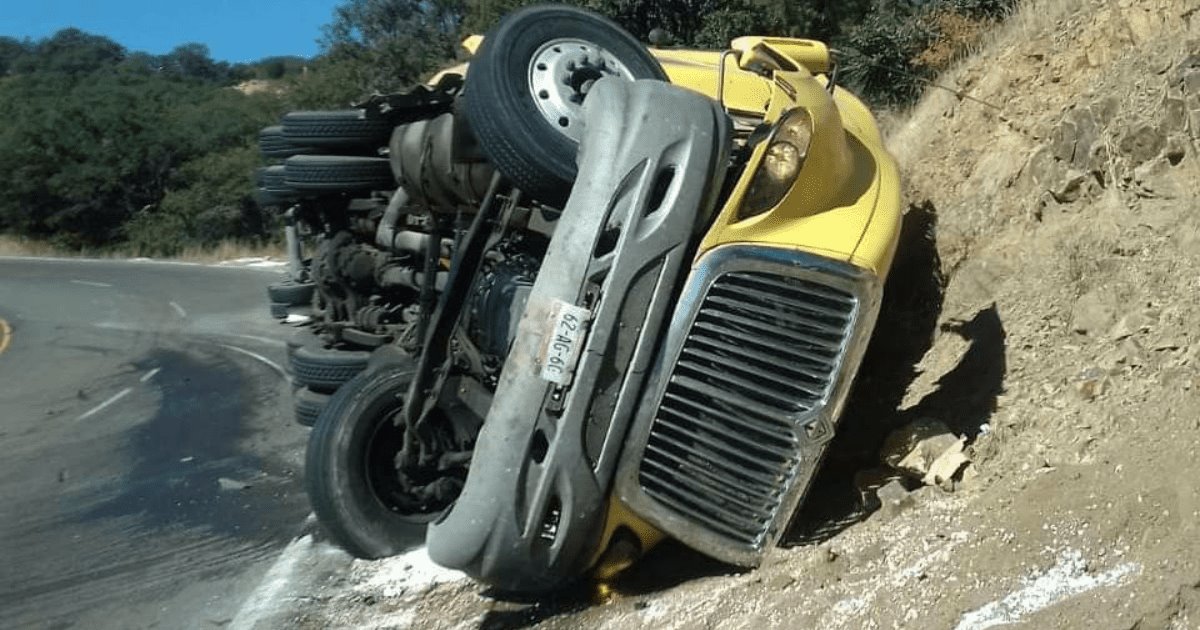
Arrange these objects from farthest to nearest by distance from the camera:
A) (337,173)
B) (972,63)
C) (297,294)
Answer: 1. (297,294)
2. (972,63)
3. (337,173)

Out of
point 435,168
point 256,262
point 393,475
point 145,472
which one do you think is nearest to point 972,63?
point 435,168

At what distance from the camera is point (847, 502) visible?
15.9ft

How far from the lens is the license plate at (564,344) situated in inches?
162

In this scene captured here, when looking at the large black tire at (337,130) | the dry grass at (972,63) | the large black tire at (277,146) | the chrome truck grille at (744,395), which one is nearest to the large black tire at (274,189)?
the large black tire at (277,146)

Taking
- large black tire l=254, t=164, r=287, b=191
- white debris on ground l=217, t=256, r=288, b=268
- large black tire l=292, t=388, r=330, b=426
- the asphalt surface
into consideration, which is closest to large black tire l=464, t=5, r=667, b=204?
the asphalt surface

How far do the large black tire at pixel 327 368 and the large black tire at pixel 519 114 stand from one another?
282cm

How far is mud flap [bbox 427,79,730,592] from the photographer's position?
4.12 m

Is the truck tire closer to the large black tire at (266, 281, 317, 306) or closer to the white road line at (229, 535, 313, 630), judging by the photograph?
the white road line at (229, 535, 313, 630)

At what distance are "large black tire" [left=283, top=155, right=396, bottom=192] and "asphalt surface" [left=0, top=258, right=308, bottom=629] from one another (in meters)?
1.85

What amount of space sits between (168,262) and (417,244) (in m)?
30.0

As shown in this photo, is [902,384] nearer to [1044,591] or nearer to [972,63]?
[1044,591]

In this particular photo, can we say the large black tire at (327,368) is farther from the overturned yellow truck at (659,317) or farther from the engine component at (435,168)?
the overturned yellow truck at (659,317)

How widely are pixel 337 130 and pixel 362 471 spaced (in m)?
2.89

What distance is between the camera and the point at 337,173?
24.8 feet
